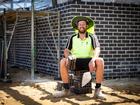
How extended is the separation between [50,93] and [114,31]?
345cm

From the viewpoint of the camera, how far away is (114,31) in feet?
35.9

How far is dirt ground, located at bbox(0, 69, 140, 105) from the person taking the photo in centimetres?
741

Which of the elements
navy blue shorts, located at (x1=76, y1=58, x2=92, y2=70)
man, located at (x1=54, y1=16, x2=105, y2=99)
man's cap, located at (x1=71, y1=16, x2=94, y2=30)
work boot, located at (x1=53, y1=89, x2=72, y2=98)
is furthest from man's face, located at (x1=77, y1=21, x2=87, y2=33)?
work boot, located at (x1=53, y1=89, x2=72, y2=98)

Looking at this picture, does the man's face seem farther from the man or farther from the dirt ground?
the dirt ground

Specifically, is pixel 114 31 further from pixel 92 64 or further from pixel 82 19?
pixel 92 64

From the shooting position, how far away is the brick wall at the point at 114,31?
10.7 meters

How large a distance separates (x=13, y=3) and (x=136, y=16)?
7812 millimetres

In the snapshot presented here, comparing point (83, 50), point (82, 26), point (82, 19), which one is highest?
point (82, 19)

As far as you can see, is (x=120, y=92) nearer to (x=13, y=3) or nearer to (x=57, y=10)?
(x=57, y=10)

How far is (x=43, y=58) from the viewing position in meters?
12.4

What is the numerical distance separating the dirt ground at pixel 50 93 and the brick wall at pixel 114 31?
1.91ft

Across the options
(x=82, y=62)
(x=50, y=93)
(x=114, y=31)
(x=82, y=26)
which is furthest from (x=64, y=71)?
(x=114, y=31)

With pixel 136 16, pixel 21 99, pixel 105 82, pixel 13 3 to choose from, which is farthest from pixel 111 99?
pixel 13 3

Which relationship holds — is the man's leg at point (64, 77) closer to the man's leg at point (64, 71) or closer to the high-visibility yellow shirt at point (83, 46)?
the man's leg at point (64, 71)
